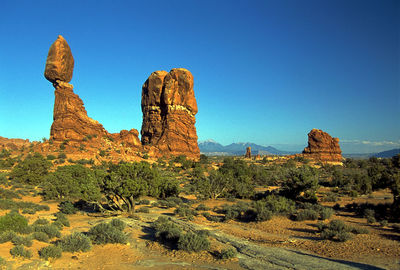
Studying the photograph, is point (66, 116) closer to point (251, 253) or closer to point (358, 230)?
point (251, 253)

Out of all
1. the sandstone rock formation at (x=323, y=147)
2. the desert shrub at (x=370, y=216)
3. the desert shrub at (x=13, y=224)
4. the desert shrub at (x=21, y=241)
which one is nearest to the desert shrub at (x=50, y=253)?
the desert shrub at (x=21, y=241)

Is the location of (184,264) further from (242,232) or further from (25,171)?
(25,171)

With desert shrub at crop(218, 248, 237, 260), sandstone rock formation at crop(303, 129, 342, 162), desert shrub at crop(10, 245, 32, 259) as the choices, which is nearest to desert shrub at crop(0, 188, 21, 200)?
desert shrub at crop(10, 245, 32, 259)

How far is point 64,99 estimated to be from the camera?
42188 millimetres

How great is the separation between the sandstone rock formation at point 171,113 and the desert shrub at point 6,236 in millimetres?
44640

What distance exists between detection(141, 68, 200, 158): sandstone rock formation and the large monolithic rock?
17375 mm

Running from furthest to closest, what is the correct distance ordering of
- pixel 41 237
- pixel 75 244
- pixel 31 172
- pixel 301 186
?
pixel 31 172
pixel 301 186
pixel 41 237
pixel 75 244

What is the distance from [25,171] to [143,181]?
67.6ft

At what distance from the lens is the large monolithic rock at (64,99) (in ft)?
135

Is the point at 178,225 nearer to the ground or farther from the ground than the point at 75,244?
nearer to the ground

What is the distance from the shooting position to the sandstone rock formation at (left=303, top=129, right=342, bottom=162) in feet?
220

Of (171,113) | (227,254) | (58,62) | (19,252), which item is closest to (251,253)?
(227,254)

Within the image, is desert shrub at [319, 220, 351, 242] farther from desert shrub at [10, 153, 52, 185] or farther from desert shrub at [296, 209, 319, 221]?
desert shrub at [10, 153, 52, 185]

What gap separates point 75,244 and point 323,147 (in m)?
71.5
